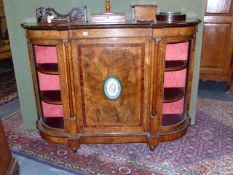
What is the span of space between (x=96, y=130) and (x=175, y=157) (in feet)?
2.34

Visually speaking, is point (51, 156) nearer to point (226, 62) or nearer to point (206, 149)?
point (206, 149)

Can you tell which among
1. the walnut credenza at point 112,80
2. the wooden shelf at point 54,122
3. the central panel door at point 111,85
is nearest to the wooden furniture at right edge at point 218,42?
the walnut credenza at point 112,80

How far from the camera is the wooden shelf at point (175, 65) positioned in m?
2.15

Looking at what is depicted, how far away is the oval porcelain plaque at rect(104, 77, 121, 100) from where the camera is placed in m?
2.11

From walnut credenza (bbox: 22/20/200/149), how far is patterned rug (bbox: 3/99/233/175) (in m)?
0.10

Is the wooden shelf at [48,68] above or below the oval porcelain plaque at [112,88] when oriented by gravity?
above

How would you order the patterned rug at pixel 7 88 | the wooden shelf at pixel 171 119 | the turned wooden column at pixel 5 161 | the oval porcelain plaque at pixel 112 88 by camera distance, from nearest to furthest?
the turned wooden column at pixel 5 161
the oval porcelain plaque at pixel 112 88
the wooden shelf at pixel 171 119
the patterned rug at pixel 7 88

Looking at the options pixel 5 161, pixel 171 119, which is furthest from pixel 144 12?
pixel 5 161

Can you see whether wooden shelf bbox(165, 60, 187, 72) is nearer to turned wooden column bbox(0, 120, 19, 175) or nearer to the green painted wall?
the green painted wall

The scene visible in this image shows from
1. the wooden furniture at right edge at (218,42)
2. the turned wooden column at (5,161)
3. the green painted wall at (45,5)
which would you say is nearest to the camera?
the turned wooden column at (5,161)

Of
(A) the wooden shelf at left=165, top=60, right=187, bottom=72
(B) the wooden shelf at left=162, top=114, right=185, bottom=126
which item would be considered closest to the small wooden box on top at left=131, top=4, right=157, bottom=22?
(A) the wooden shelf at left=165, top=60, right=187, bottom=72

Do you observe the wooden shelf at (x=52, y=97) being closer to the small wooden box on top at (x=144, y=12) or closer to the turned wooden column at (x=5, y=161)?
the turned wooden column at (x=5, y=161)

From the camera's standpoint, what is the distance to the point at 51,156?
2238 millimetres

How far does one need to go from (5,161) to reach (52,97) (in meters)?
0.66
